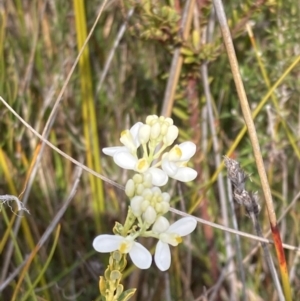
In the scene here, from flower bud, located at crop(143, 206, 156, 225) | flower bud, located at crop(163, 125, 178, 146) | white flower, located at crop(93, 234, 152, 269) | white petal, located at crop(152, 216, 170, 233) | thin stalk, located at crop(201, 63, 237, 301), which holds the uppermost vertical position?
flower bud, located at crop(163, 125, 178, 146)

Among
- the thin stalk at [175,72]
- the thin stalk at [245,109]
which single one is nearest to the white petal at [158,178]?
the thin stalk at [245,109]

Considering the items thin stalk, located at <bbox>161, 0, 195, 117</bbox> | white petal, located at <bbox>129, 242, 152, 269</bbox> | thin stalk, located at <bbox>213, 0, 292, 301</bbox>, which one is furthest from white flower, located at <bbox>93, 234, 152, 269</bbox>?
thin stalk, located at <bbox>161, 0, 195, 117</bbox>

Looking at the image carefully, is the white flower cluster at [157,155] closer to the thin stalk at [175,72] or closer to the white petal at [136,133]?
the white petal at [136,133]

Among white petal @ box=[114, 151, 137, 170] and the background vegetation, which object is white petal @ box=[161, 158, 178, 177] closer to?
white petal @ box=[114, 151, 137, 170]

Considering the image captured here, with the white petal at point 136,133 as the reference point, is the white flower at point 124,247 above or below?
below

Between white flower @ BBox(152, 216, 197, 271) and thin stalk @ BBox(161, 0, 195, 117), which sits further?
thin stalk @ BBox(161, 0, 195, 117)

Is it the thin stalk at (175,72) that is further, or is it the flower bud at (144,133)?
the thin stalk at (175,72)

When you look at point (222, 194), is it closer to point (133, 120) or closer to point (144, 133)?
point (133, 120)
